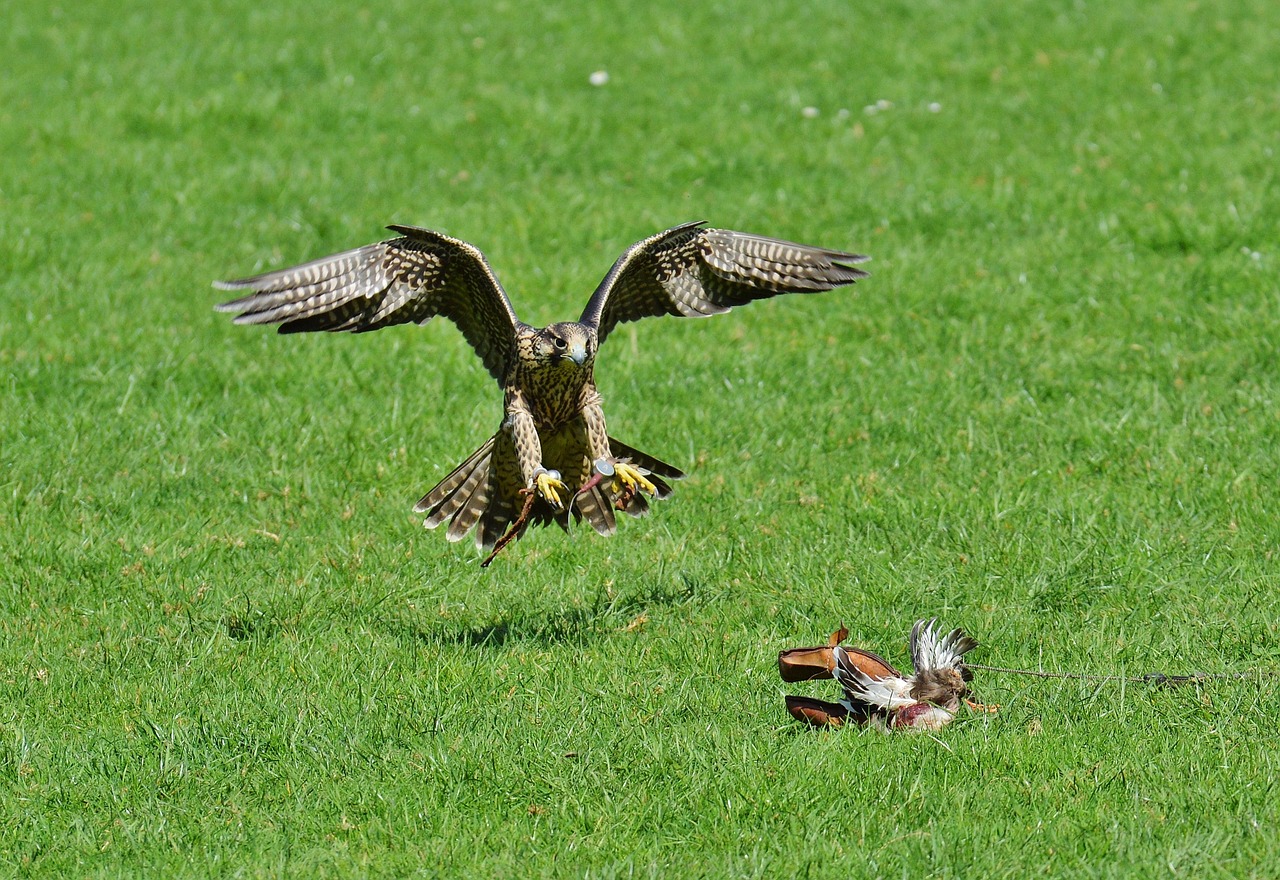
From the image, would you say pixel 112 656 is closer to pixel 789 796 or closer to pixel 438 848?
pixel 438 848

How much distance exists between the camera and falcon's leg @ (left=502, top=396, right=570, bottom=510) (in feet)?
20.7

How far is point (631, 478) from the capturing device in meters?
6.71

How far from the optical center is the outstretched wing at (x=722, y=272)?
22.7 ft

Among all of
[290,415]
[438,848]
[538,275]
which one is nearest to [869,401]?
[538,275]

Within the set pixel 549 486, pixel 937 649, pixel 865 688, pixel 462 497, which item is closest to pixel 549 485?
pixel 549 486

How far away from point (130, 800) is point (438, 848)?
3.77ft

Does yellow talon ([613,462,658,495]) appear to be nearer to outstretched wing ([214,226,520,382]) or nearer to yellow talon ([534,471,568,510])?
yellow talon ([534,471,568,510])

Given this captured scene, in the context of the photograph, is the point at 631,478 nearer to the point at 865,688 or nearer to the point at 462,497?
the point at 462,497

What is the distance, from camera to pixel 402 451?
8.39 meters

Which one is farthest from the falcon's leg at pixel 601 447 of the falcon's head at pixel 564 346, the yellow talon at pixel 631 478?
the falcon's head at pixel 564 346

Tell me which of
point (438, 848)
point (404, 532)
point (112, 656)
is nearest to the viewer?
point (438, 848)

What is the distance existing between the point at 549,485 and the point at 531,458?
0.18 meters

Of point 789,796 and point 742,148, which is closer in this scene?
point 789,796

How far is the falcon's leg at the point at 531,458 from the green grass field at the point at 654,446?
68cm
